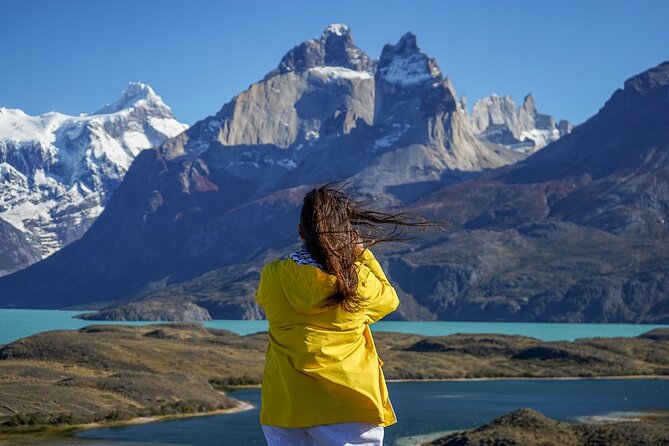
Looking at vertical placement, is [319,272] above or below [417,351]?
above

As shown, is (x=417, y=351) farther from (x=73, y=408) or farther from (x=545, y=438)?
(x=545, y=438)

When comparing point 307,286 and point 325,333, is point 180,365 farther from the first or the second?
point 307,286

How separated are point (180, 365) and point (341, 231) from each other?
100 m

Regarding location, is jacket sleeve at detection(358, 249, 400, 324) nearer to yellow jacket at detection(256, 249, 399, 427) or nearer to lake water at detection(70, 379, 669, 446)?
yellow jacket at detection(256, 249, 399, 427)

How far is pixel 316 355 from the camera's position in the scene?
999 centimetres

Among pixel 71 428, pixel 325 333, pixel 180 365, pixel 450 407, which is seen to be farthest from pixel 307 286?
pixel 180 365

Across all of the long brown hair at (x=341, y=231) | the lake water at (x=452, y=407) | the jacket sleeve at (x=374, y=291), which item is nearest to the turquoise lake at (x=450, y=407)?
the lake water at (x=452, y=407)

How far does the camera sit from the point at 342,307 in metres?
10.1

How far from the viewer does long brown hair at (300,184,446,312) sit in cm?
1002

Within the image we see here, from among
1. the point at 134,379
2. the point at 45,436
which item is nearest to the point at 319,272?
the point at 45,436

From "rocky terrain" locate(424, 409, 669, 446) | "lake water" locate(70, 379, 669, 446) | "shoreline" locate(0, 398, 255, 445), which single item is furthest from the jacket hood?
"lake water" locate(70, 379, 669, 446)

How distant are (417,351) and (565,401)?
61116mm

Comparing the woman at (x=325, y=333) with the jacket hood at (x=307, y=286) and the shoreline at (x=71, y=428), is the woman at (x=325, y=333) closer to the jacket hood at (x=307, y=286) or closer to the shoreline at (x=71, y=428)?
the jacket hood at (x=307, y=286)

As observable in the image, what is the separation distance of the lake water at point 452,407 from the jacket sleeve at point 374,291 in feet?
152
